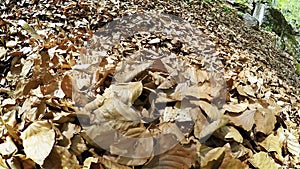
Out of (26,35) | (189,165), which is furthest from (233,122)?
(26,35)

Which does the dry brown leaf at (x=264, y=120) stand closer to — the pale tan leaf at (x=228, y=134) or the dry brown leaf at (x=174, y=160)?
the pale tan leaf at (x=228, y=134)

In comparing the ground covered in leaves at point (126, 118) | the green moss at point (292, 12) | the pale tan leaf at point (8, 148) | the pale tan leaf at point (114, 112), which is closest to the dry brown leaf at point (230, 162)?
the ground covered in leaves at point (126, 118)

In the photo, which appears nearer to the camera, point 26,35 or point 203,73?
point 203,73

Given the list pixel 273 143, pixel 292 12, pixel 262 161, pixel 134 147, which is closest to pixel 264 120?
pixel 273 143

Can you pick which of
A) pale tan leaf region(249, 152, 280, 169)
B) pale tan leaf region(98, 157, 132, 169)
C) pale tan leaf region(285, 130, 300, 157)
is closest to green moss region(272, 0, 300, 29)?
pale tan leaf region(285, 130, 300, 157)

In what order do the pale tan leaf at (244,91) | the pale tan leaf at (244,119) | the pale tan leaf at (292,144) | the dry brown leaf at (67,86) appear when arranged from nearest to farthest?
the dry brown leaf at (67,86) < the pale tan leaf at (244,119) < the pale tan leaf at (292,144) < the pale tan leaf at (244,91)

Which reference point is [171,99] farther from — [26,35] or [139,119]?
[26,35]

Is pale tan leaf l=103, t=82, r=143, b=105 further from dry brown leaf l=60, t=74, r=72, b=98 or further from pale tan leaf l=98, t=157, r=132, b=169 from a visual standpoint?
pale tan leaf l=98, t=157, r=132, b=169
